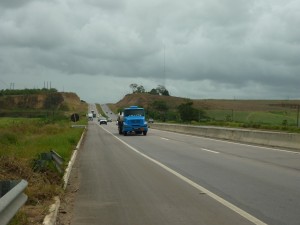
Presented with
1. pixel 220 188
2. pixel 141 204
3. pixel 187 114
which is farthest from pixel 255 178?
pixel 187 114

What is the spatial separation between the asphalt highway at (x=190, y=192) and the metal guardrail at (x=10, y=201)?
1.63 m

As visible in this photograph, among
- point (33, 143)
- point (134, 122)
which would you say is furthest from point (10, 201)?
point (134, 122)

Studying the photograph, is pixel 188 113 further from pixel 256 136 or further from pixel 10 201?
pixel 10 201

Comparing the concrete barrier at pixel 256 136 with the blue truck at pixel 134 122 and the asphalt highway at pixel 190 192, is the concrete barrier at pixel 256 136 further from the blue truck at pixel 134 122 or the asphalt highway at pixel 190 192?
the asphalt highway at pixel 190 192

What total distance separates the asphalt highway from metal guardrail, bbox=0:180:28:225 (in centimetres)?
163

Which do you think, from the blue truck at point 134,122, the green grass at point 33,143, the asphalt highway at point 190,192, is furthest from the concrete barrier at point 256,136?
the green grass at point 33,143

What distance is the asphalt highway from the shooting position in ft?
29.1

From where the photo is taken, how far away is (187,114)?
104125 millimetres

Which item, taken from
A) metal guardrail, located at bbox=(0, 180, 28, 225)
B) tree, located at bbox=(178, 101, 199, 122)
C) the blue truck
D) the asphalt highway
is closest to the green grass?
the asphalt highway

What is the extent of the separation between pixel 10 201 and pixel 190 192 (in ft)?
20.4

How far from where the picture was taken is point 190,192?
38.3 ft

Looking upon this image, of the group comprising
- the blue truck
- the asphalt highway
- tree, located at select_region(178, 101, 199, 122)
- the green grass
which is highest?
tree, located at select_region(178, 101, 199, 122)

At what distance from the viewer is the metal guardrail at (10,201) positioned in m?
5.67

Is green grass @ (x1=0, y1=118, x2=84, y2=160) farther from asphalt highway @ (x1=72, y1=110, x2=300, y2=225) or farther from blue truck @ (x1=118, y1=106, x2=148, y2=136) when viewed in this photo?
blue truck @ (x1=118, y1=106, x2=148, y2=136)
